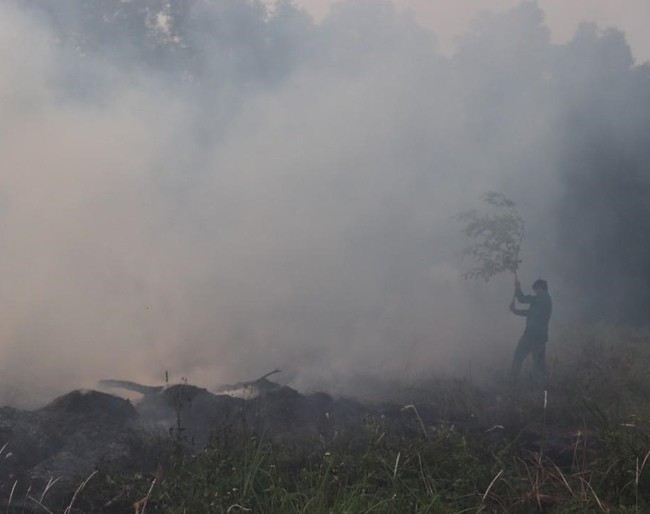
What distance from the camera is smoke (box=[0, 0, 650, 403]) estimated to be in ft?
27.0

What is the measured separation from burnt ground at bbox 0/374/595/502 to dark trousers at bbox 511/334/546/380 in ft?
4.71

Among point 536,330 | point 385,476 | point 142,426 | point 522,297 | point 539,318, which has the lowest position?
point 385,476

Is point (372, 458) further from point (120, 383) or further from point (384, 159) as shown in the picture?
point (384, 159)

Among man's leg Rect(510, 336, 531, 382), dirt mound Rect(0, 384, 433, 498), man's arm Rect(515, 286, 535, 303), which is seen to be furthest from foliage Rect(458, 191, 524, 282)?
dirt mound Rect(0, 384, 433, 498)

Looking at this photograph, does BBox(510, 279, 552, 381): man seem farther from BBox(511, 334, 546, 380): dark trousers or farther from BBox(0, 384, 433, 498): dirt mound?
BBox(0, 384, 433, 498): dirt mound

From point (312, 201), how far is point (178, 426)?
5.96 m

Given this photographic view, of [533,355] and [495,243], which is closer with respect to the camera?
[533,355]

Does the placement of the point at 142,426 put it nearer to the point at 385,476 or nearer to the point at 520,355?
the point at 385,476

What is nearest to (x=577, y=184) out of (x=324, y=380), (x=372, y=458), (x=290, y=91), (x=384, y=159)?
(x=384, y=159)

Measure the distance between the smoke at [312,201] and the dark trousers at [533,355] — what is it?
78 cm

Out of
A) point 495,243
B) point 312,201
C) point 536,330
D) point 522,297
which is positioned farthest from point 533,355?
point 312,201

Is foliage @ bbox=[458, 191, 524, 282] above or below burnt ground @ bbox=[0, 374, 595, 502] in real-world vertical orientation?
above

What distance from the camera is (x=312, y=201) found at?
10.5 meters

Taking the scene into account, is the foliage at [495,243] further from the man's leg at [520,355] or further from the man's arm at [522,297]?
the man's leg at [520,355]
